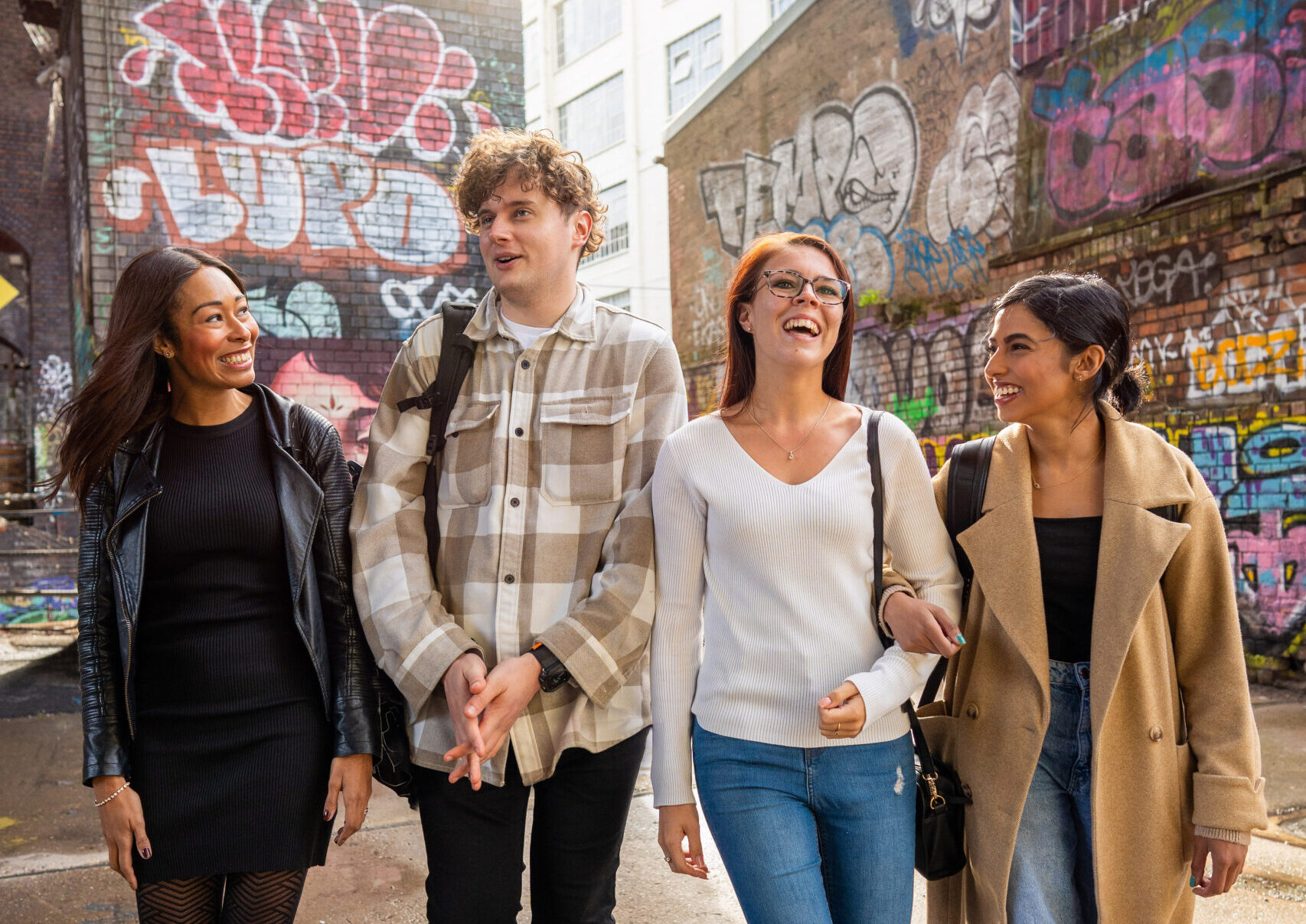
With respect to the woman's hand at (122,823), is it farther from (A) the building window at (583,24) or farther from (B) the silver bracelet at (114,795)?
(A) the building window at (583,24)

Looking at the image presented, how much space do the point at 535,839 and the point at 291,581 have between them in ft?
2.67

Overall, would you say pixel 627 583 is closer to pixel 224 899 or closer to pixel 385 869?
pixel 224 899

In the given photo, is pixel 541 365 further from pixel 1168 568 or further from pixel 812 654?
pixel 1168 568

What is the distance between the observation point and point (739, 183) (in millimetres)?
13984

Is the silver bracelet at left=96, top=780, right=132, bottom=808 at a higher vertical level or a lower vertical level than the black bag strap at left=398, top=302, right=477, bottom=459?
lower

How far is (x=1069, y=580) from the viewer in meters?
2.27

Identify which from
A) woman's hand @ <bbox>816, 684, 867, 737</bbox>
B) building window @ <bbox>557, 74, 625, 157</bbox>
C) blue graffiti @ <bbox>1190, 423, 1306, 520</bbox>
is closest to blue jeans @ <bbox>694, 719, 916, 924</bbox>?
woman's hand @ <bbox>816, 684, 867, 737</bbox>

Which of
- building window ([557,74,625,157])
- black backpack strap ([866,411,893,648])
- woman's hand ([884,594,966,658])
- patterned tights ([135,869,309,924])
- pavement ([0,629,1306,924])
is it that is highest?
building window ([557,74,625,157])

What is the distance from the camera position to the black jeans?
2.14m

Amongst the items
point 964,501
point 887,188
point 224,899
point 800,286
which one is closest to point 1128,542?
point 964,501

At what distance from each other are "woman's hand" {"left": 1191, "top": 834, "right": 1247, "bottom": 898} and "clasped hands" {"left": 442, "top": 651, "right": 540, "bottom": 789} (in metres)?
1.48

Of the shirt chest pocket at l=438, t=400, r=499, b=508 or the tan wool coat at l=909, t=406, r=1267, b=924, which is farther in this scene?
the shirt chest pocket at l=438, t=400, r=499, b=508

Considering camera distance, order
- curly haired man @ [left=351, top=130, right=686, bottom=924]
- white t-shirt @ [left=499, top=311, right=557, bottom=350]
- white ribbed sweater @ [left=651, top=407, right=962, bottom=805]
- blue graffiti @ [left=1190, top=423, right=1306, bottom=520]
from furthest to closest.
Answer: blue graffiti @ [left=1190, top=423, right=1306, bottom=520] → white t-shirt @ [left=499, top=311, right=557, bottom=350] → curly haired man @ [left=351, top=130, right=686, bottom=924] → white ribbed sweater @ [left=651, top=407, right=962, bottom=805]

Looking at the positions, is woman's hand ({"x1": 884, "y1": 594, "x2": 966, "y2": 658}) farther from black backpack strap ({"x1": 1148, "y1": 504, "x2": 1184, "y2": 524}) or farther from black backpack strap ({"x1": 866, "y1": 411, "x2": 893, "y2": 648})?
black backpack strap ({"x1": 1148, "y1": 504, "x2": 1184, "y2": 524})
